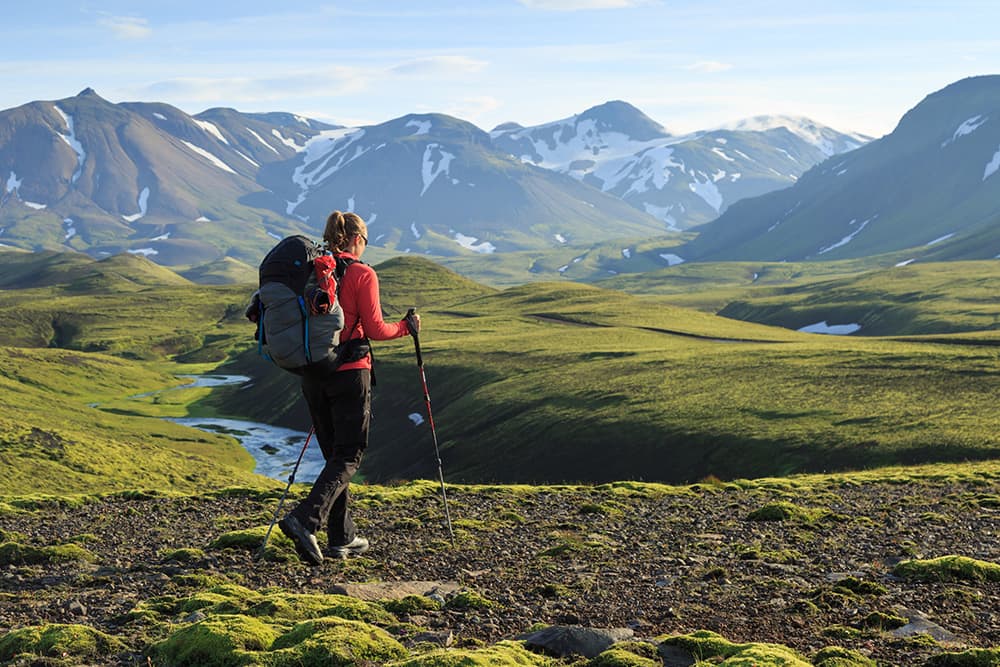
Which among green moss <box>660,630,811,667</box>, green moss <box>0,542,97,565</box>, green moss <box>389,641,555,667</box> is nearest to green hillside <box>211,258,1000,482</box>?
green moss <box>660,630,811,667</box>

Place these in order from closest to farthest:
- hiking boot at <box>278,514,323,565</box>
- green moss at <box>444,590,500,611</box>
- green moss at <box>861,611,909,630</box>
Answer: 1. green moss at <box>861,611,909,630</box>
2. green moss at <box>444,590,500,611</box>
3. hiking boot at <box>278,514,323,565</box>

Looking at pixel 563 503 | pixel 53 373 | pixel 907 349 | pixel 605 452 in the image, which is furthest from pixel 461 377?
pixel 563 503

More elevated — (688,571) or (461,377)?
(688,571)

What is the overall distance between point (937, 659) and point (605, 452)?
70.0m

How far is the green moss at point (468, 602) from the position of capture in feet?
50.7

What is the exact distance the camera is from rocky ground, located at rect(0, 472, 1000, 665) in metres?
14.7

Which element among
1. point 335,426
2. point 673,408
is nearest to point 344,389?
point 335,426

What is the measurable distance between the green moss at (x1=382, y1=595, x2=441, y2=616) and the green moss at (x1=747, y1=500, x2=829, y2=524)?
1269cm

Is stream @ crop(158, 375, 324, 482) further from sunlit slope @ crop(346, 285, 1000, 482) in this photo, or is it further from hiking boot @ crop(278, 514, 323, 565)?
hiking boot @ crop(278, 514, 323, 565)

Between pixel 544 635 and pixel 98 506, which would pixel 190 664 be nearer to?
pixel 544 635

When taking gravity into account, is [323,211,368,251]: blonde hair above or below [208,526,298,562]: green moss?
above

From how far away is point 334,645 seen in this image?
40.1 ft

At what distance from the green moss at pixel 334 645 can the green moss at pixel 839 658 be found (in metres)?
5.86

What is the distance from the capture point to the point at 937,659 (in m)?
12.6
